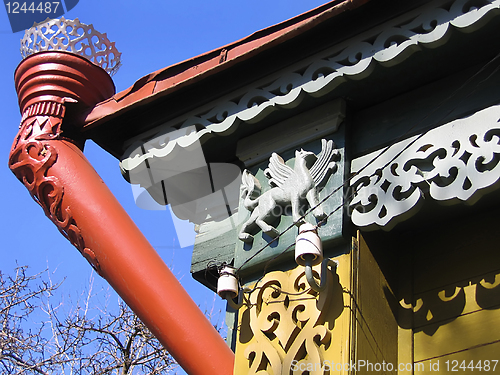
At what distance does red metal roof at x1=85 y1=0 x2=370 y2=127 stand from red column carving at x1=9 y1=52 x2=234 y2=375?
25 centimetres

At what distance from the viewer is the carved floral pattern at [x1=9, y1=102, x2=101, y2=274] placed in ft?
13.8

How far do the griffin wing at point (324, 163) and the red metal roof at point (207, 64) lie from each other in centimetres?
63

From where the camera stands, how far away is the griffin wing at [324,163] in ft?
11.9

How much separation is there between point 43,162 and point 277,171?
1547mm

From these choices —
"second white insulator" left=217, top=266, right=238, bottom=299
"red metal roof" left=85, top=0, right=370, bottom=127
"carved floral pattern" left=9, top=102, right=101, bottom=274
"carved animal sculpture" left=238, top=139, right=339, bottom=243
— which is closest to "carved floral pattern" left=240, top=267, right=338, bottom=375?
"second white insulator" left=217, top=266, right=238, bottom=299

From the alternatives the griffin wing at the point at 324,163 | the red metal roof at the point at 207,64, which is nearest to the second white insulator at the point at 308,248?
the griffin wing at the point at 324,163

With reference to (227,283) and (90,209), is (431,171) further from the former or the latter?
(90,209)

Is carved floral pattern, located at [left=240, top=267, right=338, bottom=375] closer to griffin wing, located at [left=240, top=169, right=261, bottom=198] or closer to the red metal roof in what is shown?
griffin wing, located at [left=240, top=169, right=261, bottom=198]

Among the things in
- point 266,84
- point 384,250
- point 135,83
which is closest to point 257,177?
point 266,84

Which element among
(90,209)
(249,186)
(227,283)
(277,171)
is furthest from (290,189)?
(90,209)

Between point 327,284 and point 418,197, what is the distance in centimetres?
59

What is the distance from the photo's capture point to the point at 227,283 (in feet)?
11.1

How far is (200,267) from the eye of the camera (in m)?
4.76

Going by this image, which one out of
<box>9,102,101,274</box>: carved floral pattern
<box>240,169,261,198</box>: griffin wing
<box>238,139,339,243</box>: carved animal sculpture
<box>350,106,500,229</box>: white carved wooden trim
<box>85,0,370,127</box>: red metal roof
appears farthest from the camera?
<box>9,102,101,274</box>: carved floral pattern
